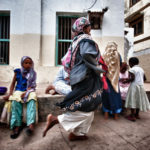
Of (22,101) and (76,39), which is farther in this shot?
(22,101)

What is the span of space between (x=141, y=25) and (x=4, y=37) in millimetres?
10125

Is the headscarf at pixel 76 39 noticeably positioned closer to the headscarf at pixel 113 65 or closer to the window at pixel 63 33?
the headscarf at pixel 113 65

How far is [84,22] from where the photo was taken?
1877 millimetres

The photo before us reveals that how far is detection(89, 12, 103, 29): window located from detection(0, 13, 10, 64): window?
309 cm

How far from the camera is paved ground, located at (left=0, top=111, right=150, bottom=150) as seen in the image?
1.91 meters

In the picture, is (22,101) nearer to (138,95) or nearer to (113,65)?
(113,65)

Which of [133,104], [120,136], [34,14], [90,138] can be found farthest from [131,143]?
[34,14]

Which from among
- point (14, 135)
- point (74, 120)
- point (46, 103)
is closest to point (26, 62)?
point (46, 103)

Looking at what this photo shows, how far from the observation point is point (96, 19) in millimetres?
4855

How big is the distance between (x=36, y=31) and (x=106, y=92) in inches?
130

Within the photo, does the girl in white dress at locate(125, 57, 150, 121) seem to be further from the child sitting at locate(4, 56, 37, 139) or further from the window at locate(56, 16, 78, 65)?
the window at locate(56, 16, 78, 65)

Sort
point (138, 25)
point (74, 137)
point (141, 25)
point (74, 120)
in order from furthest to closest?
point (138, 25) < point (141, 25) < point (74, 137) < point (74, 120)

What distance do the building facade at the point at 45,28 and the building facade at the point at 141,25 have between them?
488cm

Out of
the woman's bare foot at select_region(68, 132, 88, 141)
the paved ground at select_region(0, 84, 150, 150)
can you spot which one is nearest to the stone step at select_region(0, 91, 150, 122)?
the paved ground at select_region(0, 84, 150, 150)
